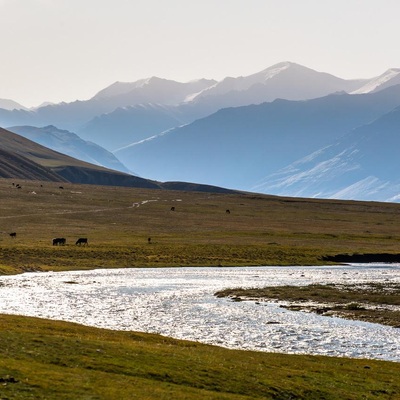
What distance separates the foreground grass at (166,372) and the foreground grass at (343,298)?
773 inches

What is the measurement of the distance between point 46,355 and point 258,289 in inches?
1825

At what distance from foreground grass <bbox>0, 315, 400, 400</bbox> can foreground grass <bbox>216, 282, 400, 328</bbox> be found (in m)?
19.6

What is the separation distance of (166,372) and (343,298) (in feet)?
138

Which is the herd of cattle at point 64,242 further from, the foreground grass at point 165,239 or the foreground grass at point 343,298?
the foreground grass at point 343,298

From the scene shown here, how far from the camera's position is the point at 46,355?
38.5 metres

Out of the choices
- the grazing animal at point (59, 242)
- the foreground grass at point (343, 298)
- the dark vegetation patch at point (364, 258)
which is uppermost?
the grazing animal at point (59, 242)

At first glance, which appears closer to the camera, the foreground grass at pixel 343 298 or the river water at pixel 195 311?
the river water at pixel 195 311

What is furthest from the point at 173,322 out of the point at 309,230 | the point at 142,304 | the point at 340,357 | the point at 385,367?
the point at 309,230

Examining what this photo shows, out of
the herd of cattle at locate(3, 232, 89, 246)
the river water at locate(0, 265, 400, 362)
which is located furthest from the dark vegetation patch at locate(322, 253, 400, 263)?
the herd of cattle at locate(3, 232, 89, 246)

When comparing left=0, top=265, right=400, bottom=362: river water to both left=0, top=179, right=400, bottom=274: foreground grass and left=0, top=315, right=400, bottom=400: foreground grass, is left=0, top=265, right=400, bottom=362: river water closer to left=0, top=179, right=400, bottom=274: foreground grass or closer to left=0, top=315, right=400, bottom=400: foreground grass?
left=0, top=315, right=400, bottom=400: foreground grass

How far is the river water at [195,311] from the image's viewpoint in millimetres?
53000

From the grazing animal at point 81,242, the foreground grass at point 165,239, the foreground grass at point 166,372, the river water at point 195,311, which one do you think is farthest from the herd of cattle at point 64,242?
the foreground grass at point 166,372

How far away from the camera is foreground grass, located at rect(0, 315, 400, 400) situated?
109 feet

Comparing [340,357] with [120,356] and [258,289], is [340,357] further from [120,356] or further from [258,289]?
[258,289]
